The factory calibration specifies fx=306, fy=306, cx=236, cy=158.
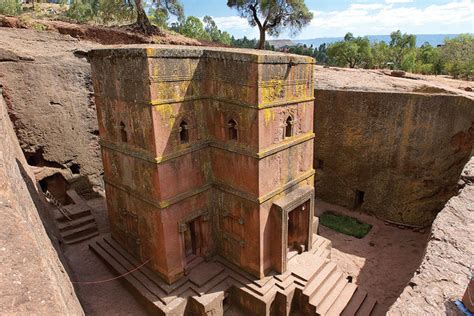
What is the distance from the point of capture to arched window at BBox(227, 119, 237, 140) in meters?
8.47

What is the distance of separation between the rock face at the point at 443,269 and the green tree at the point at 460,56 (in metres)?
32.8

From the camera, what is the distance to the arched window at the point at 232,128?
27.8ft

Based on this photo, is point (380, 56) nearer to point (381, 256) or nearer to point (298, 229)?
point (381, 256)

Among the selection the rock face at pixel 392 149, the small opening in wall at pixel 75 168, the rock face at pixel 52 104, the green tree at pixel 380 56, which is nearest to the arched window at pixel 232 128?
the rock face at pixel 392 149

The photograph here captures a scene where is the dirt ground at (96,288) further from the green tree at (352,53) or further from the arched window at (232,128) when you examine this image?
the green tree at (352,53)

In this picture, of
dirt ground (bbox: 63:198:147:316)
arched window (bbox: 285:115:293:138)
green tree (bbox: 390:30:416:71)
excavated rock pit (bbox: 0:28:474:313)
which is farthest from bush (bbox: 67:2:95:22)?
green tree (bbox: 390:30:416:71)

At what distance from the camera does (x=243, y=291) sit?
8625 mm

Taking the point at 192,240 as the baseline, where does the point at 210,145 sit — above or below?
above

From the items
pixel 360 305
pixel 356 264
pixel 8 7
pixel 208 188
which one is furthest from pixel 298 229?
pixel 8 7

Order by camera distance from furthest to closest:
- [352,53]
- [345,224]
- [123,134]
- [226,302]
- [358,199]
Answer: [352,53], [358,199], [345,224], [123,134], [226,302]

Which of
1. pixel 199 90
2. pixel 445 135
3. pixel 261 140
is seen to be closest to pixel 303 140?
pixel 261 140

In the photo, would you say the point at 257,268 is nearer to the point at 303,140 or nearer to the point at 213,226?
the point at 213,226

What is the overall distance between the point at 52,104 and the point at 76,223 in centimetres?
533

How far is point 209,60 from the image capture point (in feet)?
27.4
